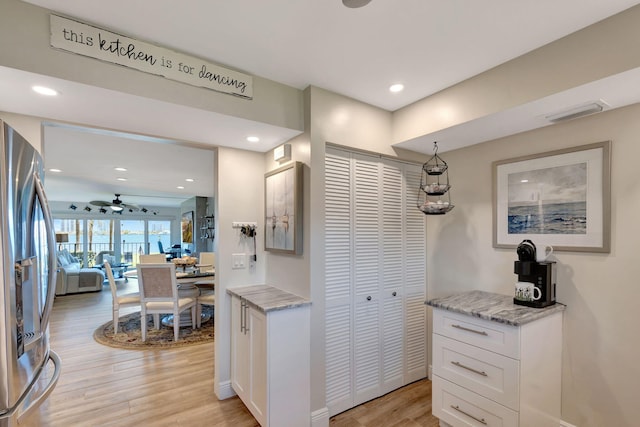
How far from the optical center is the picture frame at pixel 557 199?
6.40ft

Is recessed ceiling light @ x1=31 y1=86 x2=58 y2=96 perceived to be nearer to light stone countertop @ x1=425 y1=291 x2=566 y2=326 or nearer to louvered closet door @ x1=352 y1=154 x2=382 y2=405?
louvered closet door @ x1=352 y1=154 x2=382 y2=405

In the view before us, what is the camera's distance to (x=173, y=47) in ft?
5.89

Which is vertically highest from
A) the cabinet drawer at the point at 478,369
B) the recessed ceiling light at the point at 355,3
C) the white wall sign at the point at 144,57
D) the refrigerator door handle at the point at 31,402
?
the recessed ceiling light at the point at 355,3

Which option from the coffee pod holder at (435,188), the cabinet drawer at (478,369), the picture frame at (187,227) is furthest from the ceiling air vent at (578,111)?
the picture frame at (187,227)

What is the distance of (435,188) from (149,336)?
4.19 m

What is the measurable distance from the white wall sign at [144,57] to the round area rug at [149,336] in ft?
11.0

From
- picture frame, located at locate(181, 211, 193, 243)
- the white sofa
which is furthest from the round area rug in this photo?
picture frame, located at locate(181, 211, 193, 243)

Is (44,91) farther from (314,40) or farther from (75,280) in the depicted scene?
(75,280)

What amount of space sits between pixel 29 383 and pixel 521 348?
243 centimetres

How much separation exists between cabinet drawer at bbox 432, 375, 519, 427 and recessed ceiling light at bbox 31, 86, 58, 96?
304 centimetres

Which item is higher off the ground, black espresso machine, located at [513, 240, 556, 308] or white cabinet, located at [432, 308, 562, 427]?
black espresso machine, located at [513, 240, 556, 308]

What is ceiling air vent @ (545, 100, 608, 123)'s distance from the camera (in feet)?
5.96

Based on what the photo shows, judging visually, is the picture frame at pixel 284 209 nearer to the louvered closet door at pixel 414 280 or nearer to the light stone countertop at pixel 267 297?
the light stone countertop at pixel 267 297

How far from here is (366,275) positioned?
8.45 feet
